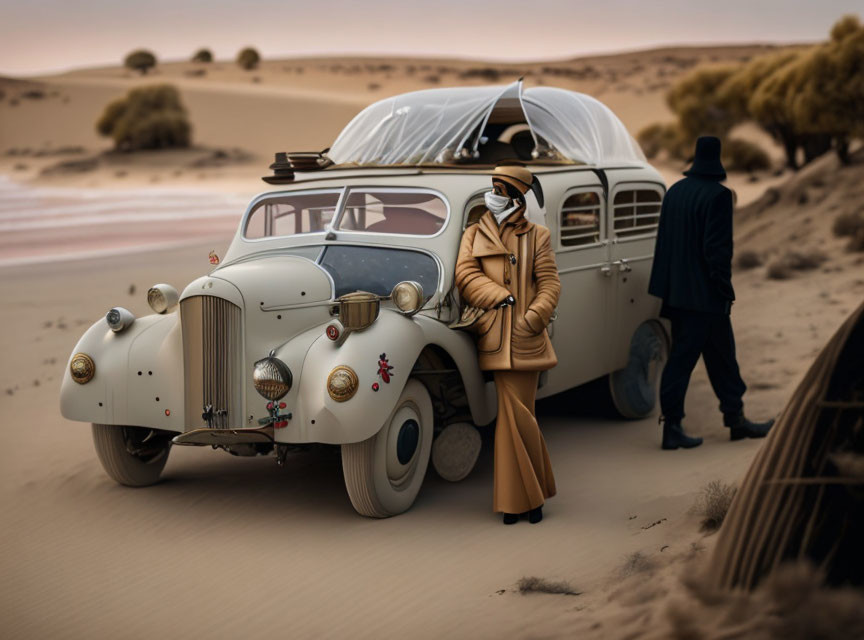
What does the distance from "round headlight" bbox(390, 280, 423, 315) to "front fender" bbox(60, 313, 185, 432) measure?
1.44 meters

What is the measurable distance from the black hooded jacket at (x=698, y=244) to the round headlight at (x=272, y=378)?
340 cm

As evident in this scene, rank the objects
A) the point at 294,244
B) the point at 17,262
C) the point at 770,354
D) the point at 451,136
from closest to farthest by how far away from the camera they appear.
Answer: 1. the point at 294,244
2. the point at 451,136
3. the point at 770,354
4. the point at 17,262

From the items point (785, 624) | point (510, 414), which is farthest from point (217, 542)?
point (785, 624)

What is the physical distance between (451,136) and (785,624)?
578 cm

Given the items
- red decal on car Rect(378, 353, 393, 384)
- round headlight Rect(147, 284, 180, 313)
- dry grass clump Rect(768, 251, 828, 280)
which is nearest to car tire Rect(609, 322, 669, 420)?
red decal on car Rect(378, 353, 393, 384)

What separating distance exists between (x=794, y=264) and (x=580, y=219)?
867 centimetres

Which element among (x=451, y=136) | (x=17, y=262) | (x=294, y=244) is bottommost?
(x=17, y=262)

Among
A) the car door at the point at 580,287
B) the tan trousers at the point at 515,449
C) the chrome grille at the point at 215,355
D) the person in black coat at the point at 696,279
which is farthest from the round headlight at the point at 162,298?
the person in black coat at the point at 696,279

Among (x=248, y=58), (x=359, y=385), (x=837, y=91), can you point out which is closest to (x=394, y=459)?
(x=359, y=385)

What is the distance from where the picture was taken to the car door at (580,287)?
8484 millimetres

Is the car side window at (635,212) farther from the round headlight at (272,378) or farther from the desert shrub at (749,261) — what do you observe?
the desert shrub at (749,261)

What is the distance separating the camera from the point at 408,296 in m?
7.00

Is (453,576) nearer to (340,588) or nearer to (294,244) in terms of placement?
(340,588)

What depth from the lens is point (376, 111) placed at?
9.62 meters
